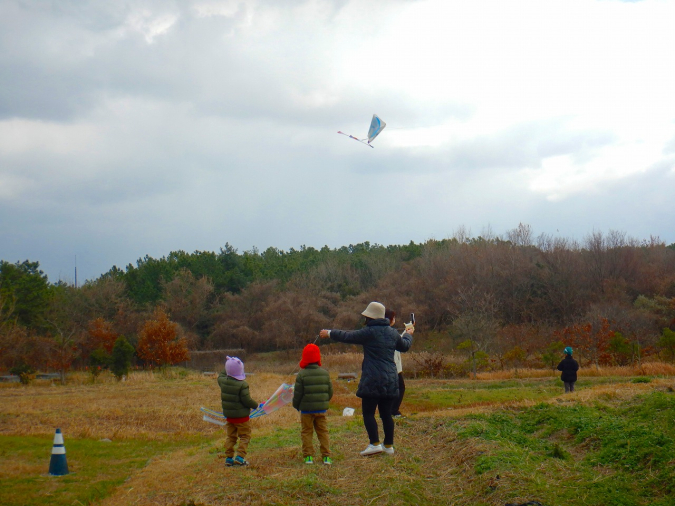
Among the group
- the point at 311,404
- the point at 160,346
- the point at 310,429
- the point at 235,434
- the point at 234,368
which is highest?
the point at 234,368

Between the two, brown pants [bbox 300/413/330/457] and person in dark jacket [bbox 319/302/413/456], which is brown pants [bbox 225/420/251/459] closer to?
brown pants [bbox 300/413/330/457]

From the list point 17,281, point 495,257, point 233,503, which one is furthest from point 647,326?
point 17,281

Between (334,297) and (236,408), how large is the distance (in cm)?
6105

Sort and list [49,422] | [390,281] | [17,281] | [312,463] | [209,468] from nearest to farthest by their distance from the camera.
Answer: [312,463] → [209,468] → [49,422] → [17,281] → [390,281]

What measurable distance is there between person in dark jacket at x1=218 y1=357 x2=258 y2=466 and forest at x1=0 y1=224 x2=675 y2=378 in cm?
3250

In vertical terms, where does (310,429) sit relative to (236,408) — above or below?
below

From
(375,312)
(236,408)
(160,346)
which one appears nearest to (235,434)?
(236,408)

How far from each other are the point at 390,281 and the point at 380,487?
→ 209 feet

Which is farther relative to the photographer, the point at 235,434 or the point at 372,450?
the point at 235,434

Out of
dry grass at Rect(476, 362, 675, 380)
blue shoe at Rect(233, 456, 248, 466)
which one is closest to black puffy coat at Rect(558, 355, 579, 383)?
dry grass at Rect(476, 362, 675, 380)

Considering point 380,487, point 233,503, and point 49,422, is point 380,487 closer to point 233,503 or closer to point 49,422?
point 233,503

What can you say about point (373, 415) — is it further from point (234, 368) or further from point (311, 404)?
point (234, 368)

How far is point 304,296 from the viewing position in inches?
2618

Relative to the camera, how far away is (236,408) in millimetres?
8102
